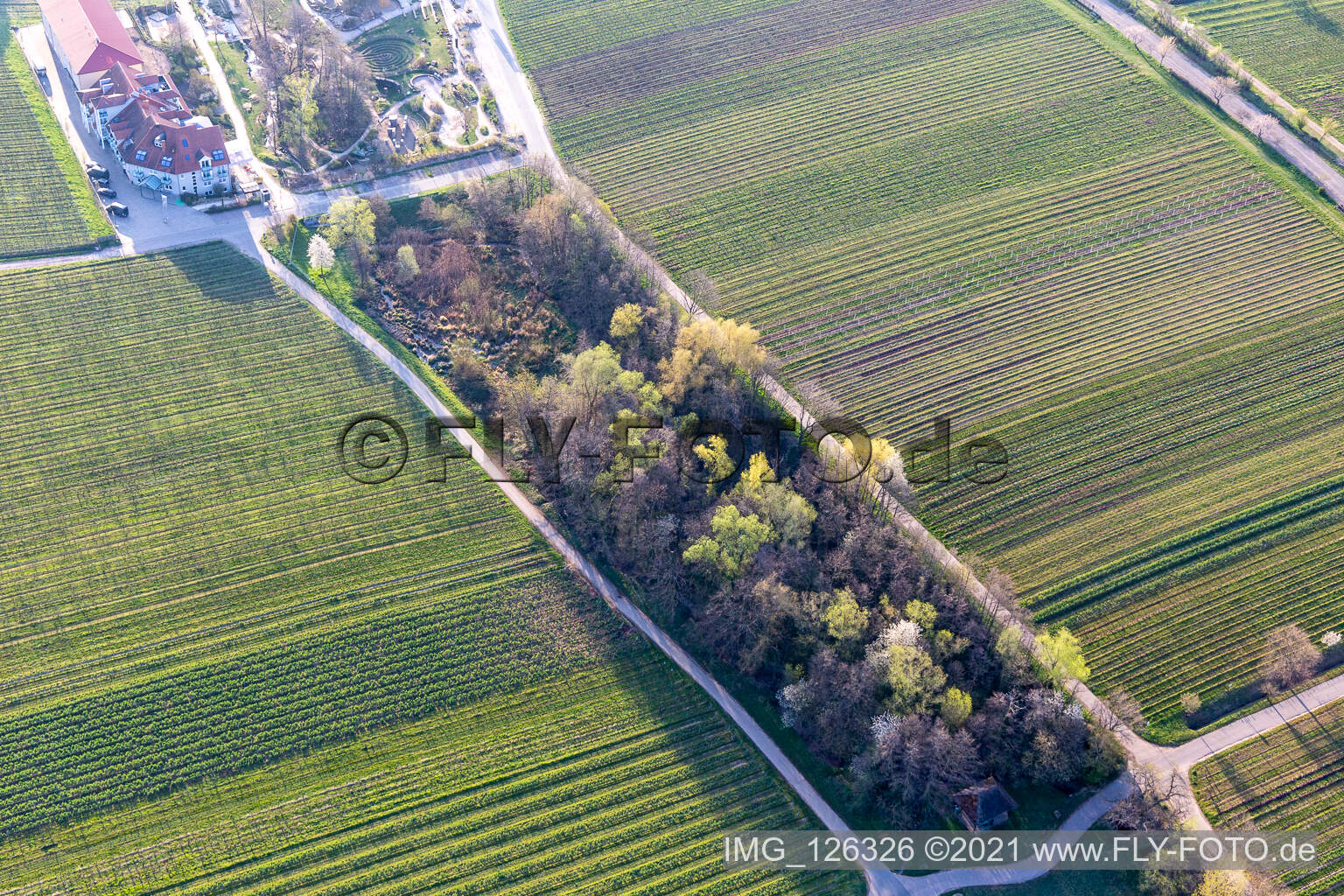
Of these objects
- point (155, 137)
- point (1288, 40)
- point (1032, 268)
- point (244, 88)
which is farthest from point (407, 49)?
point (1288, 40)

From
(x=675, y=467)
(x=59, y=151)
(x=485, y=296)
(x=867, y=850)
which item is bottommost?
(x=867, y=850)

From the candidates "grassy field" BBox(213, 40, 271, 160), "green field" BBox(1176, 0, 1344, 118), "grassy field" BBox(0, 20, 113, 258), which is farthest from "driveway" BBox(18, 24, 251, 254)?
"green field" BBox(1176, 0, 1344, 118)

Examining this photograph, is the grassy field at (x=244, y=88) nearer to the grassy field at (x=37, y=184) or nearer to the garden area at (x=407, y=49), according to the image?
the garden area at (x=407, y=49)

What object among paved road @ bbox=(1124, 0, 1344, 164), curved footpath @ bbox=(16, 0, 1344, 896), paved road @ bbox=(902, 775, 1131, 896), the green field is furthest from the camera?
the green field

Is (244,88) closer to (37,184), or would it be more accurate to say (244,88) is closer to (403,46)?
(403,46)

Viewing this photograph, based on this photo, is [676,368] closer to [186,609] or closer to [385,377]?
[385,377]

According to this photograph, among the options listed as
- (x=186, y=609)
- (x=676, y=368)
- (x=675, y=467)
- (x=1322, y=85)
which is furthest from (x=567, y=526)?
(x=1322, y=85)

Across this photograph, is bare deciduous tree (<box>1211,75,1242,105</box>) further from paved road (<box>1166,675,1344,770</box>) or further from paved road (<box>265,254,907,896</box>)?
paved road (<box>265,254,907,896</box>)
